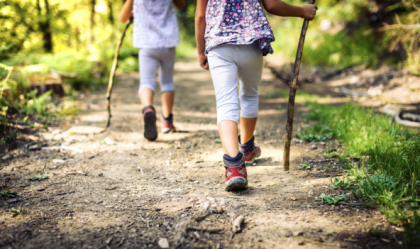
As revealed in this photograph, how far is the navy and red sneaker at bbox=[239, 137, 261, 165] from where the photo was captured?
301cm

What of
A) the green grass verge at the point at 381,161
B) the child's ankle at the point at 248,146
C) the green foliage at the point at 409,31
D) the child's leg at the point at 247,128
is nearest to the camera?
the green grass verge at the point at 381,161

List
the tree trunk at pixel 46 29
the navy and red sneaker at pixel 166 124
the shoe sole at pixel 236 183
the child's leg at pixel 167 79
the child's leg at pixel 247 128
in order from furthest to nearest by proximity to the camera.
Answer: the tree trunk at pixel 46 29, the navy and red sneaker at pixel 166 124, the child's leg at pixel 167 79, the child's leg at pixel 247 128, the shoe sole at pixel 236 183

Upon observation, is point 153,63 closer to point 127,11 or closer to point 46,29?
point 127,11

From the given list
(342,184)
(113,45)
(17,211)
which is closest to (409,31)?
(342,184)

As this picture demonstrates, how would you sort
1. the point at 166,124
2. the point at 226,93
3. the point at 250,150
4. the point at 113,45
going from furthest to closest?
the point at 113,45 → the point at 166,124 → the point at 250,150 → the point at 226,93

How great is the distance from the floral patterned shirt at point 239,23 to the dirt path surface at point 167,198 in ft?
3.78

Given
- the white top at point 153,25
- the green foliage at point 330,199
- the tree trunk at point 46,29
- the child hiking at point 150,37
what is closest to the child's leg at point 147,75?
the child hiking at point 150,37

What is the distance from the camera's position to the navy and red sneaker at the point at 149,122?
378cm

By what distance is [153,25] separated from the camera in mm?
3834

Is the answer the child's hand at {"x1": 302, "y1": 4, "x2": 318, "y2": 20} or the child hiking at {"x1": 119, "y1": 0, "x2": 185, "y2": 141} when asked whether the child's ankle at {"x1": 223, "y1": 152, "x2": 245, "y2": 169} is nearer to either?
the child's hand at {"x1": 302, "y1": 4, "x2": 318, "y2": 20}

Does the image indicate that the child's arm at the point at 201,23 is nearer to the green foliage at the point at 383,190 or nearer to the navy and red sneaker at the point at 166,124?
the green foliage at the point at 383,190

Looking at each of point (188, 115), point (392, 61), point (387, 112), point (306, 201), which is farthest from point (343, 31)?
point (306, 201)

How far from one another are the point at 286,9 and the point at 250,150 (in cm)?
128

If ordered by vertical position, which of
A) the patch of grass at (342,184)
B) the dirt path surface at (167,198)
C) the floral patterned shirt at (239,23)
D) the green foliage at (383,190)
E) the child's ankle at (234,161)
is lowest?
the dirt path surface at (167,198)
